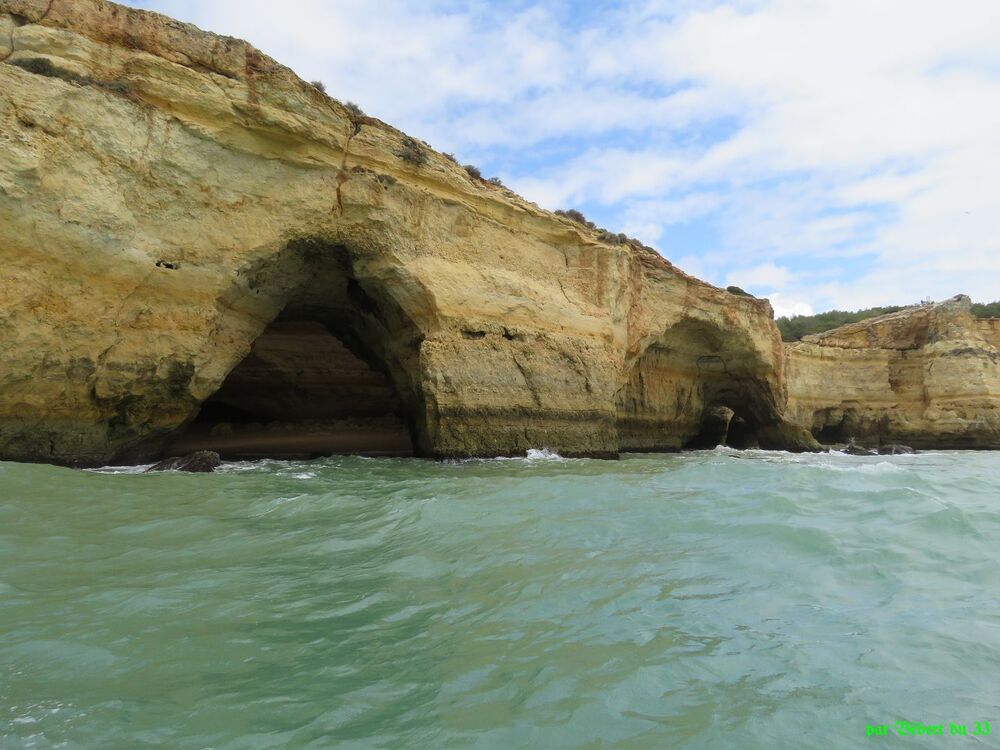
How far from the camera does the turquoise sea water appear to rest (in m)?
2.12

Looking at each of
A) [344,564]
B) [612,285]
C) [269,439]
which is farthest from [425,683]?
[269,439]

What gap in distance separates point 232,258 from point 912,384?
26981 millimetres

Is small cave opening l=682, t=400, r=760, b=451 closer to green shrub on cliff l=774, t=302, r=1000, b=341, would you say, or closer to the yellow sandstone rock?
the yellow sandstone rock

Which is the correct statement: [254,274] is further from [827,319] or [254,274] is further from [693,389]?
[827,319]

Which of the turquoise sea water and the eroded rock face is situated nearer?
the turquoise sea water

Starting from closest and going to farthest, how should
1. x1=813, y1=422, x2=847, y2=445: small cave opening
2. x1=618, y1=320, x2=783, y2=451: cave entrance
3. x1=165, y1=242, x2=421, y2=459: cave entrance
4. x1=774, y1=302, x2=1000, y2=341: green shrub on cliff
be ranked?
x1=165, y1=242, x2=421, y2=459: cave entrance, x1=618, y1=320, x2=783, y2=451: cave entrance, x1=813, y1=422, x2=847, y2=445: small cave opening, x1=774, y1=302, x2=1000, y2=341: green shrub on cliff

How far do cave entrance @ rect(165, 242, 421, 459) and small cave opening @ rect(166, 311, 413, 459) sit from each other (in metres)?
0.03

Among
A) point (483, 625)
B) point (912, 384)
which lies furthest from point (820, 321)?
point (483, 625)

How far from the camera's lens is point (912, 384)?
82.7 feet

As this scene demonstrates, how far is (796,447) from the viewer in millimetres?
20188

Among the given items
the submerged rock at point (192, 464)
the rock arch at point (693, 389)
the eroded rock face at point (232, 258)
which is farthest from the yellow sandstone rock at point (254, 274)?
the rock arch at point (693, 389)

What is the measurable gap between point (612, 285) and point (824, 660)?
12142 millimetres

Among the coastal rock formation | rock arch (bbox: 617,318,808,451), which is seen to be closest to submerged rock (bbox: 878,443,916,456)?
the coastal rock formation

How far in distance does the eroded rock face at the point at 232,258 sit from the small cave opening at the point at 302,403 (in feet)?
2.99
